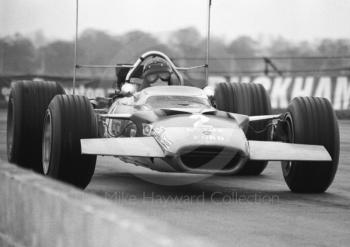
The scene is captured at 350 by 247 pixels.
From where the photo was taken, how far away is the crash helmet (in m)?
12.8

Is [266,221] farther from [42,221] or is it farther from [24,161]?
[24,161]

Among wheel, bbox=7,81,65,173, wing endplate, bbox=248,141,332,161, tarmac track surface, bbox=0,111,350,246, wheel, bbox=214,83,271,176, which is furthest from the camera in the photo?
wheel, bbox=214,83,271,176

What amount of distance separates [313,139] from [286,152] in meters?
0.54

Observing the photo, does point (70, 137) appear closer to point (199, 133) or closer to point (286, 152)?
point (199, 133)

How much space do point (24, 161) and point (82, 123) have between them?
6.67 feet

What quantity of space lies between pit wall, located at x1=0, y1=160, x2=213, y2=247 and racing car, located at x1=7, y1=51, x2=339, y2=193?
13.9 ft

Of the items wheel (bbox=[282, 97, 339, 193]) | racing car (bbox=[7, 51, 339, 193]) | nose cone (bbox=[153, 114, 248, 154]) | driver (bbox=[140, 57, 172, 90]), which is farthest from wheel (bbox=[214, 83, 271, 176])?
nose cone (bbox=[153, 114, 248, 154])

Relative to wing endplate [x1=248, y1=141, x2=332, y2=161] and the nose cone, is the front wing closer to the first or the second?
wing endplate [x1=248, y1=141, x2=332, y2=161]

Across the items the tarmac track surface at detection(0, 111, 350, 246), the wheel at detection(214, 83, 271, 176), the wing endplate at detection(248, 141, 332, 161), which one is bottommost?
the tarmac track surface at detection(0, 111, 350, 246)

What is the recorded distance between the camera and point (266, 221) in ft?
26.0

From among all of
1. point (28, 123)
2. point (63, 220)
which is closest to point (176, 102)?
point (28, 123)

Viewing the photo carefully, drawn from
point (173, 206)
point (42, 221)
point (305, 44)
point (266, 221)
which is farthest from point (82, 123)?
point (305, 44)

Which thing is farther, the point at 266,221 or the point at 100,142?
the point at 100,142

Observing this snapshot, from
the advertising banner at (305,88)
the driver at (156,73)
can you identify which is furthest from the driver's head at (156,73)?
the advertising banner at (305,88)
